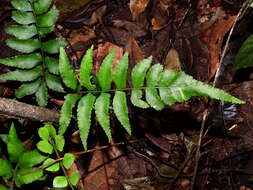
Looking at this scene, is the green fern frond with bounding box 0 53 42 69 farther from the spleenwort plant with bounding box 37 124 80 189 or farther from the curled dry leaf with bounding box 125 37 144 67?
the curled dry leaf with bounding box 125 37 144 67

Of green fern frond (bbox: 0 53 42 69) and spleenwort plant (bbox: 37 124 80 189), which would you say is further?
green fern frond (bbox: 0 53 42 69)

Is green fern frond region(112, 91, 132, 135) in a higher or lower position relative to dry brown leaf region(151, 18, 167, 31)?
lower

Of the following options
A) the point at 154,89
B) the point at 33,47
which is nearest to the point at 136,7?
the point at 33,47

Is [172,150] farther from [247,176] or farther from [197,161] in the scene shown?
[247,176]

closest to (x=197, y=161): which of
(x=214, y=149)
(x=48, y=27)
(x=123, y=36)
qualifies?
(x=214, y=149)

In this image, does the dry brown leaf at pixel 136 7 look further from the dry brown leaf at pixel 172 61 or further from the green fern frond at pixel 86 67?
the green fern frond at pixel 86 67

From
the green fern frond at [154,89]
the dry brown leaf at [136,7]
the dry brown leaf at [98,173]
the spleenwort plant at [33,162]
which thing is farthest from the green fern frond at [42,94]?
the dry brown leaf at [136,7]

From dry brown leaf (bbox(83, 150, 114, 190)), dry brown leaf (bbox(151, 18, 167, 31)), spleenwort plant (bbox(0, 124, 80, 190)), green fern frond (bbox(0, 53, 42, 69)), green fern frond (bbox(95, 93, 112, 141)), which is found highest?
dry brown leaf (bbox(151, 18, 167, 31))

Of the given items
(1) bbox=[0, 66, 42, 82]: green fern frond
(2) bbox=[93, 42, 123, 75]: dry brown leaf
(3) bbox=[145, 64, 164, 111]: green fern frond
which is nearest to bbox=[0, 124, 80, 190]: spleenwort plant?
(1) bbox=[0, 66, 42, 82]: green fern frond
